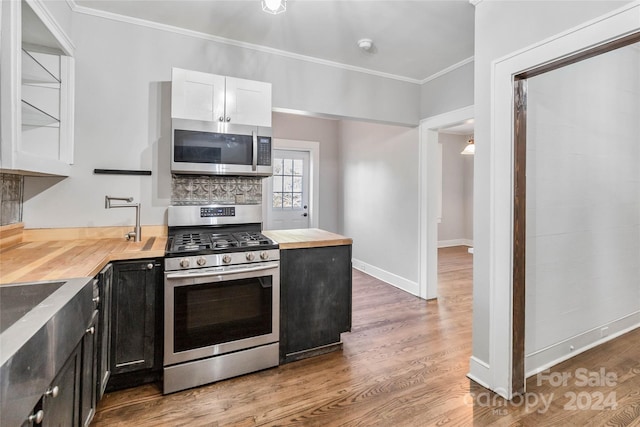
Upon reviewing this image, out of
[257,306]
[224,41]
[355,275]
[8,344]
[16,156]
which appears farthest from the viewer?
[355,275]

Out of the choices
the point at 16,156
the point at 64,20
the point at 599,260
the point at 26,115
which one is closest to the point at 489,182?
the point at 599,260

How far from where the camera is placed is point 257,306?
2.18 metres

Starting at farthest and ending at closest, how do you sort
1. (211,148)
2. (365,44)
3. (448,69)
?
(448,69)
(365,44)
(211,148)

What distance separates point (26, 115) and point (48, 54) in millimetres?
616

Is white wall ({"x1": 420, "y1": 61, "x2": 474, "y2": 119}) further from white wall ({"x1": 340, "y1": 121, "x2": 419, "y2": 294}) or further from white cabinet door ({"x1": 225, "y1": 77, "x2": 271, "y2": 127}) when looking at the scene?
white cabinet door ({"x1": 225, "y1": 77, "x2": 271, "y2": 127})

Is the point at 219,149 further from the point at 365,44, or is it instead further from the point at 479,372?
the point at 479,372

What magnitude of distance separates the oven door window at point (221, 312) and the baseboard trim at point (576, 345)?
73.1 inches

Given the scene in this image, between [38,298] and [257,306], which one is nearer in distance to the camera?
[38,298]

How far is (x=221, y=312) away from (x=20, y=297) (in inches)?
41.7

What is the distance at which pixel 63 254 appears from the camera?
179 centimetres

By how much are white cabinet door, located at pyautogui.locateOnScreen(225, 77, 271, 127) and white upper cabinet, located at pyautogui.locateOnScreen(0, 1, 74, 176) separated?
1093 millimetres

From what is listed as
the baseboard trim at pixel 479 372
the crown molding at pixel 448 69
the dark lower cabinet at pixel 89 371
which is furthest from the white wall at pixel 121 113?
the baseboard trim at pixel 479 372

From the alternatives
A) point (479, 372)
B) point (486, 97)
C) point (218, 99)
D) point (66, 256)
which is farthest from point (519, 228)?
point (66, 256)

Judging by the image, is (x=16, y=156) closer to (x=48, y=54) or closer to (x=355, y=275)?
(x=48, y=54)
